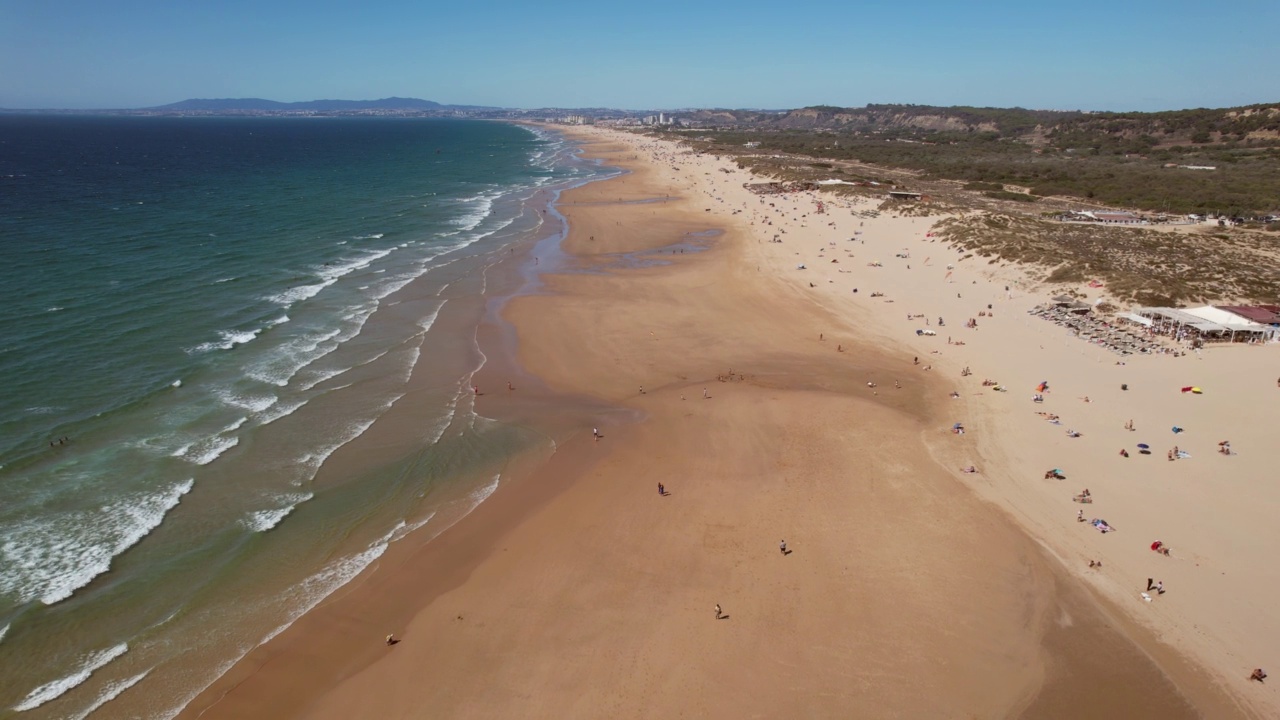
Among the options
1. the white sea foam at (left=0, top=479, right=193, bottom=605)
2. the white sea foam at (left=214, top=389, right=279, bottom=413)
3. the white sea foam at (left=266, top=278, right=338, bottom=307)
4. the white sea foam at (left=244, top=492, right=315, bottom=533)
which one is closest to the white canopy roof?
the white sea foam at (left=244, top=492, right=315, bottom=533)

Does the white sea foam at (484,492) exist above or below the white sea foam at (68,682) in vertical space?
above

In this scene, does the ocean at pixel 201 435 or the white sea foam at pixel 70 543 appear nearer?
the ocean at pixel 201 435

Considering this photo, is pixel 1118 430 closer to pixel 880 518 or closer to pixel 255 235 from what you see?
pixel 880 518

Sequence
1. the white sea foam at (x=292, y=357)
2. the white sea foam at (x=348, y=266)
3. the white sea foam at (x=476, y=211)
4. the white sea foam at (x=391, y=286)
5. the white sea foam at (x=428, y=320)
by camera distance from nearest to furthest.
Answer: the white sea foam at (x=292, y=357) < the white sea foam at (x=428, y=320) < the white sea foam at (x=391, y=286) < the white sea foam at (x=348, y=266) < the white sea foam at (x=476, y=211)

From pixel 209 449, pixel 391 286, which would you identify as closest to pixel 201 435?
pixel 209 449

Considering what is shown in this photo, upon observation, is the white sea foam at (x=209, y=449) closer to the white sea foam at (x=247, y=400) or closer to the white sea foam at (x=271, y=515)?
the white sea foam at (x=247, y=400)

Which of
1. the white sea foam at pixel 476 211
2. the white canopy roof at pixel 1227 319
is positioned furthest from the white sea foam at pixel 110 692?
the white sea foam at pixel 476 211

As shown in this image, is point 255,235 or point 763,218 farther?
point 763,218

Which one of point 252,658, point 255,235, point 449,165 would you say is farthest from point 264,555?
point 449,165
